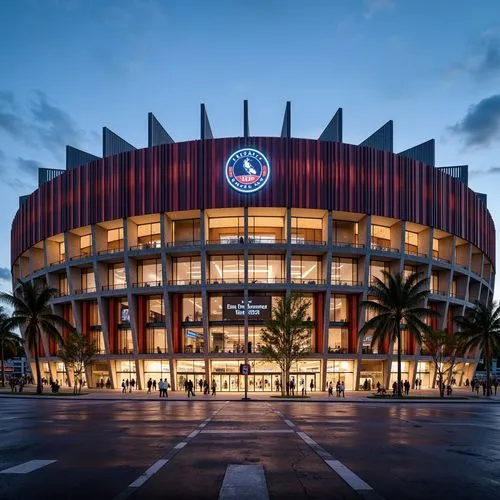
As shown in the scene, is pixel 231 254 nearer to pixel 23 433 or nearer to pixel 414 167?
pixel 414 167

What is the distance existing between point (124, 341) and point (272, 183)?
2488cm

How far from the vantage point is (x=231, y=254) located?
205 feet

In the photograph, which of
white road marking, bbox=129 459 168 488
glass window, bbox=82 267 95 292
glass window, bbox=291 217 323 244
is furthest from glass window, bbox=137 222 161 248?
white road marking, bbox=129 459 168 488

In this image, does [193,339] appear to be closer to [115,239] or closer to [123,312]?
[123,312]

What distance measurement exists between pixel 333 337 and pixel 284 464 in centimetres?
5022

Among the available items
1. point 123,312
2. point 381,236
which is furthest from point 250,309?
point 381,236

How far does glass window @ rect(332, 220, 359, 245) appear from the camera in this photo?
65250mm

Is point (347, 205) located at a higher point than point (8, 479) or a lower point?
higher

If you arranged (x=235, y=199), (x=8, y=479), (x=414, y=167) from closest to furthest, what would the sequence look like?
1. (x=8, y=479)
2. (x=235, y=199)
3. (x=414, y=167)

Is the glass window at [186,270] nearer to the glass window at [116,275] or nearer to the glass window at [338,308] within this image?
the glass window at [116,275]

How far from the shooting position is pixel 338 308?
6303 cm

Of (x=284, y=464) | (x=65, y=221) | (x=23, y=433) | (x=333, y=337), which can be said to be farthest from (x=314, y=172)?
(x=284, y=464)

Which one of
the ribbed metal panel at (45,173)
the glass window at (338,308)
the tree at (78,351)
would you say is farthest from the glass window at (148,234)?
the ribbed metal panel at (45,173)

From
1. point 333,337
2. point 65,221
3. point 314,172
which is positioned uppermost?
point 314,172
